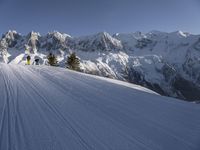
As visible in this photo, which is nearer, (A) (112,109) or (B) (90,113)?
(B) (90,113)

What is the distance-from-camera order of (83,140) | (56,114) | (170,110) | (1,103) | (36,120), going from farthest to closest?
(170,110) → (1,103) → (56,114) → (36,120) → (83,140)

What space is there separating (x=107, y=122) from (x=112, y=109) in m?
2.20

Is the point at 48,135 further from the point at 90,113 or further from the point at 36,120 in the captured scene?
the point at 90,113

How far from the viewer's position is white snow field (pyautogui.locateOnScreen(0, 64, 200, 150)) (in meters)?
8.37

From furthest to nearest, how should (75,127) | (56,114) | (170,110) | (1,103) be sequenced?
1. (170,110)
2. (1,103)
3. (56,114)
4. (75,127)

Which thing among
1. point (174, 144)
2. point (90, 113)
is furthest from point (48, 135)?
point (174, 144)

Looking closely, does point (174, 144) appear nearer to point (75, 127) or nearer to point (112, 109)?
point (75, 127)

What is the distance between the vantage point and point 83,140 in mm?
8508

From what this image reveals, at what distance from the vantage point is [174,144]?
8.59m

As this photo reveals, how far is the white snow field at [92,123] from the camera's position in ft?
27.5

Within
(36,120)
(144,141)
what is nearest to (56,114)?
(36,120)

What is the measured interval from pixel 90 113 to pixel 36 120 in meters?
2.34

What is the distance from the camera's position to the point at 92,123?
1023 cm

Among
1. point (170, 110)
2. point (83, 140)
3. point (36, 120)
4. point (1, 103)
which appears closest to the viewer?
point (83, 140)
